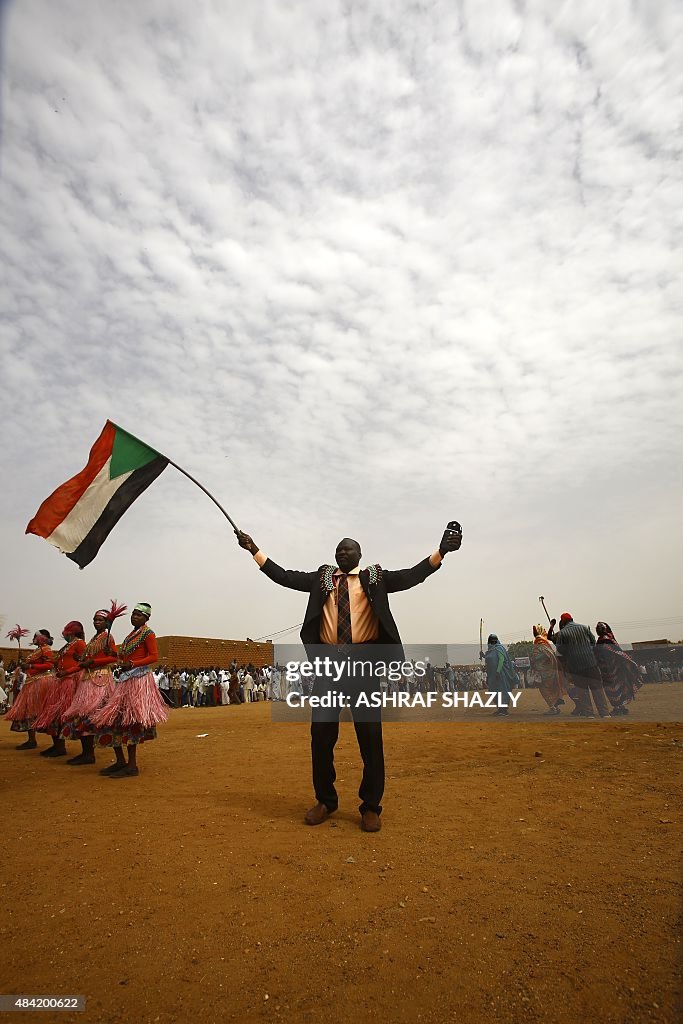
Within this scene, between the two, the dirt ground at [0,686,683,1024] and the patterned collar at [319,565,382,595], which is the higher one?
the patterned collar at [319,565,382,595]

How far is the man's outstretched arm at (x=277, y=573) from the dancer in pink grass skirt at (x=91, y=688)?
119 inches

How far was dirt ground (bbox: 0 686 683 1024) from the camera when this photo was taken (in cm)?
204

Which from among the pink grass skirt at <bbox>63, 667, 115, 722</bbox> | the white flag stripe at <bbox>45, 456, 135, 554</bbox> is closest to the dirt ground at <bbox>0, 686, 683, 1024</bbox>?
the pink grass skirt at <bbox>63, 667, 115, 722</bbox>

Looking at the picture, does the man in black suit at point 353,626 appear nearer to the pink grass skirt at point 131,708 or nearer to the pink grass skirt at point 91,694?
the pink grass skirt at point 131,708

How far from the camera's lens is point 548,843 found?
138 inches

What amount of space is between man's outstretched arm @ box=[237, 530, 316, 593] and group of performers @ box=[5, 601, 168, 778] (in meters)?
1.97

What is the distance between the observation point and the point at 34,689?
8008 millimetres

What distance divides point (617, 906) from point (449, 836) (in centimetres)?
130

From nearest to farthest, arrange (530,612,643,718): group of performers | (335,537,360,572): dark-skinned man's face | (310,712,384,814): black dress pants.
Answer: (310,712,384,814): black dress pants → (335,537,360,572): dark-skinned man's face → (530,612,643,718): group of performers

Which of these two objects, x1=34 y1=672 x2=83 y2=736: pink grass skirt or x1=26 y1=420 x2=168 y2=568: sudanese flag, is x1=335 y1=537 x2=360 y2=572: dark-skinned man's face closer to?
x1=26 y1=420 x2=168 y2=568: sudanese flag

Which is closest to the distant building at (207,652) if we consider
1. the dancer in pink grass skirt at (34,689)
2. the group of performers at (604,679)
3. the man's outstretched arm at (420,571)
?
the dancer in pink grass skirt at (34,689)

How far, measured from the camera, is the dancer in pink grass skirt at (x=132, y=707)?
6254 millimetres

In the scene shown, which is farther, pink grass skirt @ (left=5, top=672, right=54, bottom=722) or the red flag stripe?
pink grass skirt @ (left=5, top=672, right=54, bottom=722)

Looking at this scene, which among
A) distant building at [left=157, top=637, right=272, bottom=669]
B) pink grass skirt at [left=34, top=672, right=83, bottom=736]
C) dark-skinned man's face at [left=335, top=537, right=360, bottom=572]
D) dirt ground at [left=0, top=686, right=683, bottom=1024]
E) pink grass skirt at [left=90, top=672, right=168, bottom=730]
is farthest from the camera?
distant building at [left=157, top=637, right=272, bottom=669]
